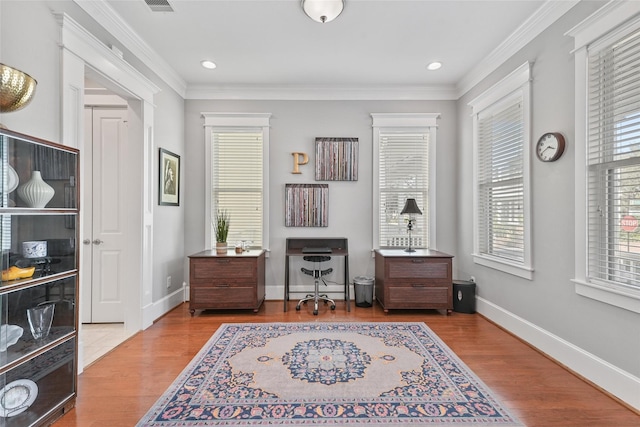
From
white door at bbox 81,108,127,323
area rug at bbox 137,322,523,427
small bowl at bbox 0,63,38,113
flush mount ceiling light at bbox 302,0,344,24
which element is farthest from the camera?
white door at bbox 81,108,127,323

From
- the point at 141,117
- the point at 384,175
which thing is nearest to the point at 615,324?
the point at 384,175

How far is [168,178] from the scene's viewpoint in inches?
147

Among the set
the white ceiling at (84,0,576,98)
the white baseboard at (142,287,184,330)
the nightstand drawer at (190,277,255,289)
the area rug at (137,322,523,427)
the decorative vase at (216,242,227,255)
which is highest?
the white ceiling at (84,0,576,98)

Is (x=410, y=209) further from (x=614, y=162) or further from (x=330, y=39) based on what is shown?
(x=330, y=39)

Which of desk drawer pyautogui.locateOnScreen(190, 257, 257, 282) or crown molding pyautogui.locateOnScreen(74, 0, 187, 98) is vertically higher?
crown molding pyautogui.locateOnScreen(74, 0, 187, 98)

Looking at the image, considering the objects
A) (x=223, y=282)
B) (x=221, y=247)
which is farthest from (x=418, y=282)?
(x=221, y=247)

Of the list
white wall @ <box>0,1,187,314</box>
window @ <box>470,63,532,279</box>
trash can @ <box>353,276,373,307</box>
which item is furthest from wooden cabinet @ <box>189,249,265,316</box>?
window @ <box>470,63,532,279</box>

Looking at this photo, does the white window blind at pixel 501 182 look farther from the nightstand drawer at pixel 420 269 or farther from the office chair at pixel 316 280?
the office chair at pixel 316 280

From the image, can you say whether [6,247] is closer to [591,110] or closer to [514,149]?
[591,110]

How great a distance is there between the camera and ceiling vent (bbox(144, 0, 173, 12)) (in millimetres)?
2473

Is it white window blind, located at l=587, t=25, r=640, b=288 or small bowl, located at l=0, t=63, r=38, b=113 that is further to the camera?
Answer: white window blind, located at l=587, t=25, r=640, b=288

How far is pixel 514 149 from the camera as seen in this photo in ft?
10.1

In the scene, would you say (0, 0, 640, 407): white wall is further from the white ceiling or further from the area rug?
the area rug

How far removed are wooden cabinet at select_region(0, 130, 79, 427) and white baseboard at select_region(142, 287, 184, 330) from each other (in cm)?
134
